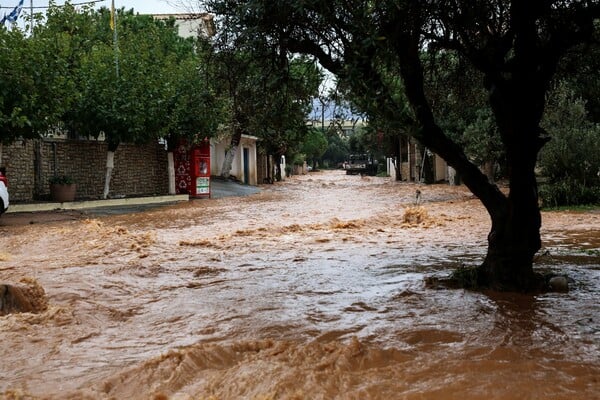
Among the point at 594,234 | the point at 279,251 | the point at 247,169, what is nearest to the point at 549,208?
the point at 594,234

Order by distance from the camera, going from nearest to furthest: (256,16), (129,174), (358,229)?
(256,16) < (358,229) < (129,174)

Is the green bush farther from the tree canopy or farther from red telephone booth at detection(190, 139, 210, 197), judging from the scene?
red telephone booth at detection(190, 139, 210, 197)

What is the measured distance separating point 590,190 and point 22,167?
18.2 metres

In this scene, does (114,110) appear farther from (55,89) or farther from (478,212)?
(478,212)

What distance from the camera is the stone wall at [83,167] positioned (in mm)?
19422

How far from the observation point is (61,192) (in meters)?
19.7

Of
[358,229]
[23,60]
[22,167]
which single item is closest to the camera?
[358,229]

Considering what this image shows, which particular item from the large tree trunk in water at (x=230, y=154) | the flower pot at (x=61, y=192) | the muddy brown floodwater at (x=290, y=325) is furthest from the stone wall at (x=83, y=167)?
the muddy brown floodwater at (x=290, y=325)

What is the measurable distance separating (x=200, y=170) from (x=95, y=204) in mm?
7153

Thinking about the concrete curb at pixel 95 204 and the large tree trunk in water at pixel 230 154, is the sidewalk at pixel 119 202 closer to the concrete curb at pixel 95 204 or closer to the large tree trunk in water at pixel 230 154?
the concrete curb at pixel 95 204

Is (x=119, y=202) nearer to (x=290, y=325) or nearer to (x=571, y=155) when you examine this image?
(x=571, y=155)

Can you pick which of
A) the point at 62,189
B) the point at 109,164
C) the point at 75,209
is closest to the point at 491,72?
the point at 75,209

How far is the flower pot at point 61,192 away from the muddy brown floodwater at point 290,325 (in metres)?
9.13

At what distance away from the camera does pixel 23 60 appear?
51.5 feet
